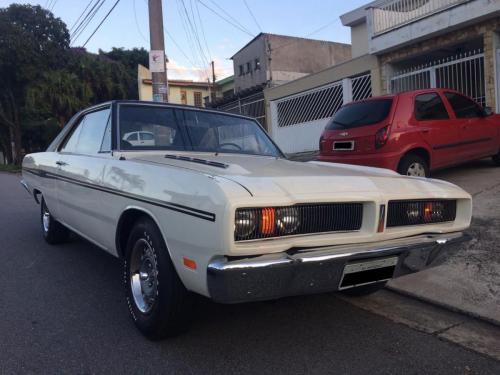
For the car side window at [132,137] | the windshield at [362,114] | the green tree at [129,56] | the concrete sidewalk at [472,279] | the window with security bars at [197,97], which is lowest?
the concrete sidewalk at [472,279]

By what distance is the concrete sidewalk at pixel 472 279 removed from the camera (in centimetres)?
350

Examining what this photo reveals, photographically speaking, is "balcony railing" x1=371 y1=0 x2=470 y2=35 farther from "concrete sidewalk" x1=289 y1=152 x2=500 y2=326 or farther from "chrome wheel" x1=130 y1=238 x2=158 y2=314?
"chrome wheel" x1=130 y1=238 x2=158 y2=314

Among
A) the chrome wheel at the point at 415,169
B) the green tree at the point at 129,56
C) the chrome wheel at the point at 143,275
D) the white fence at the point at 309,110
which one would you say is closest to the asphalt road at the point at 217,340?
the chrome wheel at the point at 143,275

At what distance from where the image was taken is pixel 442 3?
1042cm

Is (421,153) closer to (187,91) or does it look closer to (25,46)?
(25,46)

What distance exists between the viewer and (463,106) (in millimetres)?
7578

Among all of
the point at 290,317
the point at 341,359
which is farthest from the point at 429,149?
the point at 341,359

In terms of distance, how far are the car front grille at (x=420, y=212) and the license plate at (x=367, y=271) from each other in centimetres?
25

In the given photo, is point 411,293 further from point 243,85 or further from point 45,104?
point 243,85

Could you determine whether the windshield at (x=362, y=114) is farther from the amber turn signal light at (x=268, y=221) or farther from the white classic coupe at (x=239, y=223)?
the amber turn signal light at (x=268, y=221)

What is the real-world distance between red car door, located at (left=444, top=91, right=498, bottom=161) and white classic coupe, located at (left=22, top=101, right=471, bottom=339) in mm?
4525

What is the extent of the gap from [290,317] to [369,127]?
3.98 meters


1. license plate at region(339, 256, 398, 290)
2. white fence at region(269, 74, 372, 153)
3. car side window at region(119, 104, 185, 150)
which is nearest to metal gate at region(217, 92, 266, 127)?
white fence at region(269, 74, 372, 153)

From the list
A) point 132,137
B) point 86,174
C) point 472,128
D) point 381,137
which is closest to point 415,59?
point 472,128
